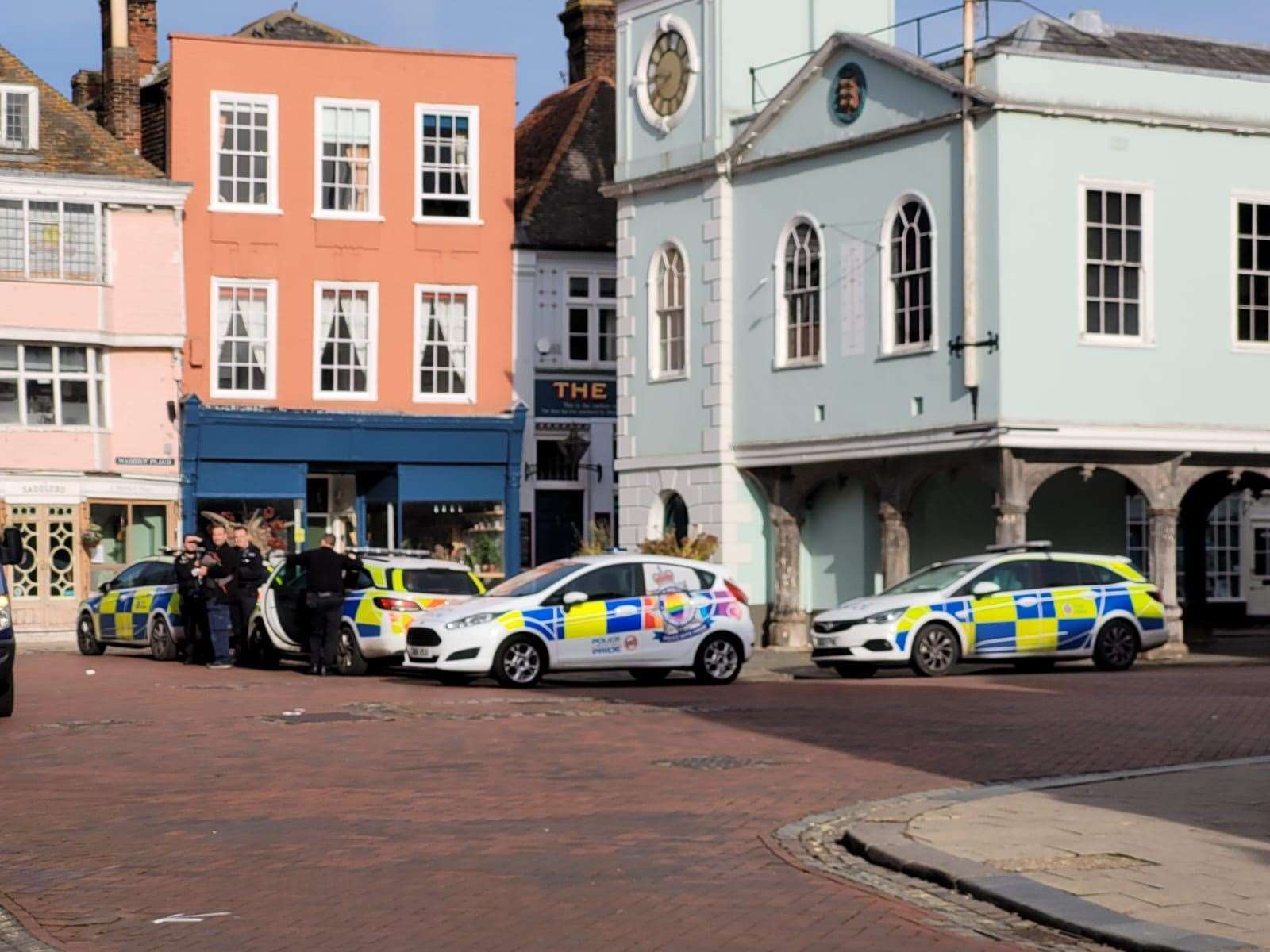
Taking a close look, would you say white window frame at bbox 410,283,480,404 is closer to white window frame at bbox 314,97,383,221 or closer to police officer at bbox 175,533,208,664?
white window frame at bbox 314,97,383,221

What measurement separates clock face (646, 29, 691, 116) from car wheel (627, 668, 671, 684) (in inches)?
510

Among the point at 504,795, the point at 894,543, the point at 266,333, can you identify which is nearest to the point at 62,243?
the point at 266,333

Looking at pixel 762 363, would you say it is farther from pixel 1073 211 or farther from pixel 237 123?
pixel 237 123

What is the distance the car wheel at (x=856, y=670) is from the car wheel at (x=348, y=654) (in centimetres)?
567

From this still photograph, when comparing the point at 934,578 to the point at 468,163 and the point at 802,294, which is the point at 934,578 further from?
the point at 468,163

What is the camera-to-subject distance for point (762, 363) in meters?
35.9

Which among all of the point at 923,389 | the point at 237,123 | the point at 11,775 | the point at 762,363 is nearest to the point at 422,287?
the point at 237,123

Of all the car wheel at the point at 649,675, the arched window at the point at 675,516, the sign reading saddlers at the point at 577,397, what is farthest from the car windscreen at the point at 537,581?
the sign reading saddlers at the point at 577,397

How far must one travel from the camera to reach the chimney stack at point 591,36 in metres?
51.0

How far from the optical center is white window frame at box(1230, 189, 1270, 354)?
108 ft

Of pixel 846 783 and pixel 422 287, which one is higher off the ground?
pixel 422 287

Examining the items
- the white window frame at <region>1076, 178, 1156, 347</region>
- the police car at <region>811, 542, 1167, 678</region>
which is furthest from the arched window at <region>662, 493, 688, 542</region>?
the police car at <region>811, 542, 1167, 678</region>

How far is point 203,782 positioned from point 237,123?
31032 millimetres

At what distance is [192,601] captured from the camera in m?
31.1
